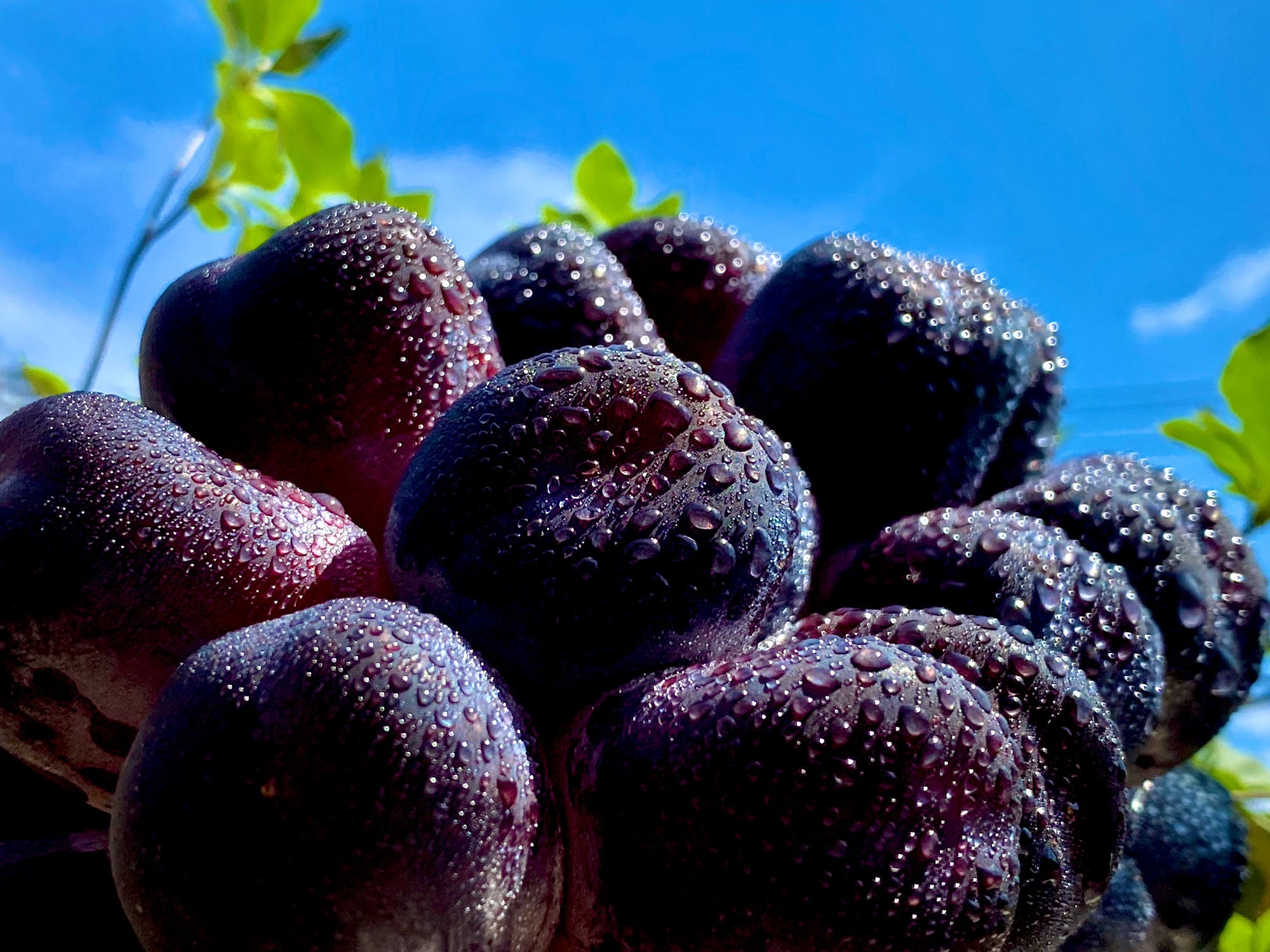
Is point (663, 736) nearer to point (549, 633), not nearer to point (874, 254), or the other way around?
point (549, 633)

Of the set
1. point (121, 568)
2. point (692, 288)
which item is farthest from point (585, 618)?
point (692, 288)

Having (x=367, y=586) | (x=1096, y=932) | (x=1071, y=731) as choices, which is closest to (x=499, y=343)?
(x=367, y=586)

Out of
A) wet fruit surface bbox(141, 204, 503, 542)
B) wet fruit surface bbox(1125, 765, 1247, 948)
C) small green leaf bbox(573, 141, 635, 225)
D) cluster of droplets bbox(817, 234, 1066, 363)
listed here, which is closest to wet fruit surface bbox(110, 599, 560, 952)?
wet fruit surface bbox(141, 204, 503, 542)

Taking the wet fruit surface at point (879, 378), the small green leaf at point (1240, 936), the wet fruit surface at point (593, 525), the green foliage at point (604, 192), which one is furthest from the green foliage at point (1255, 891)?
the green foliage at point (604, 192)

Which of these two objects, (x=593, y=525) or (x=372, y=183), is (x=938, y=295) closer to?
(x=593, y=525)

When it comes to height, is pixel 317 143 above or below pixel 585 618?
above

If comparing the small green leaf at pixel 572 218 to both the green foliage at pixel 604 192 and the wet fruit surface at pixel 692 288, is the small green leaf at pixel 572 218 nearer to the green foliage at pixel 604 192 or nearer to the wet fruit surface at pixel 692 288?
the green foliage at pixel 604 192
